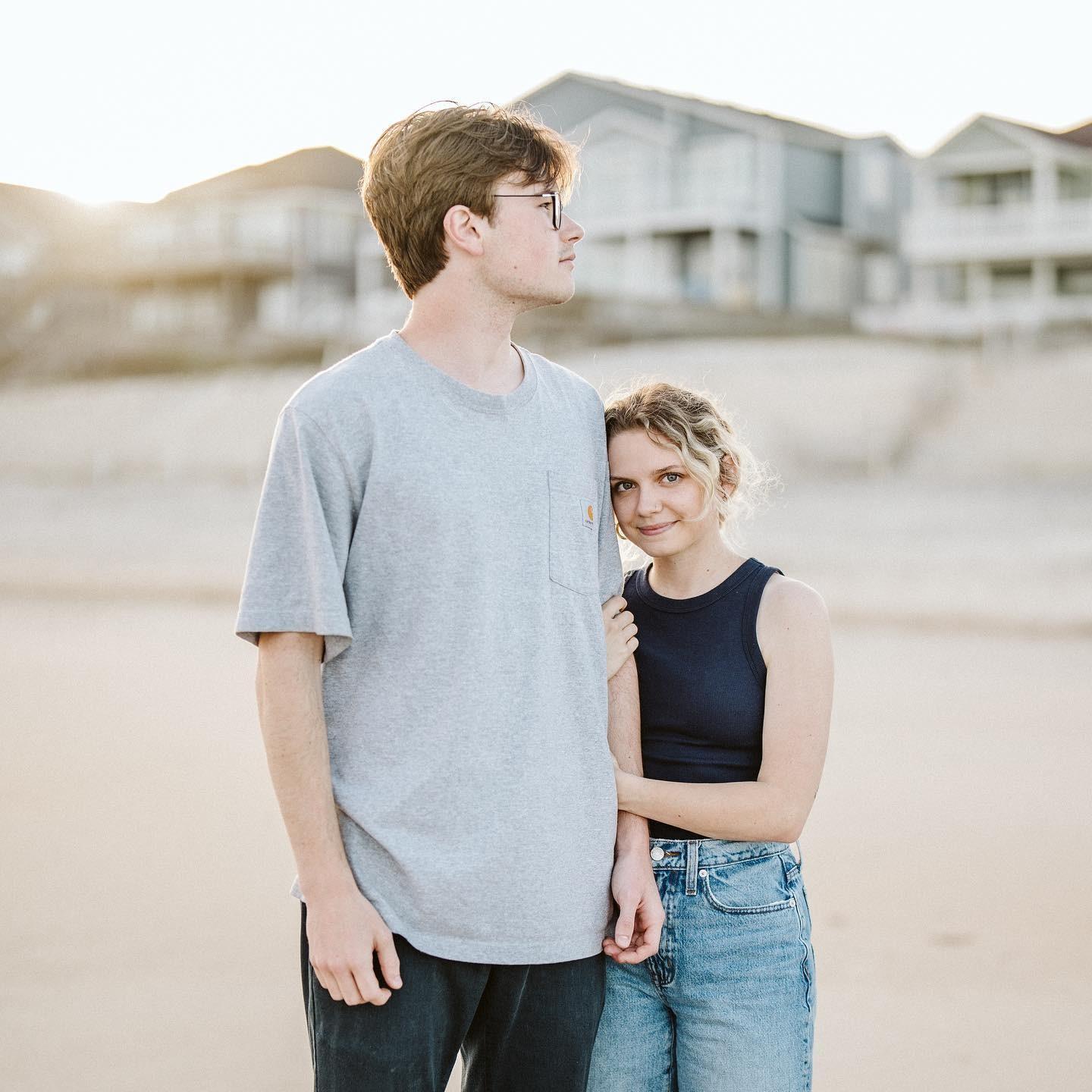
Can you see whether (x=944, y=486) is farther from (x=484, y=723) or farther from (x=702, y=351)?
(x=484, y=723)

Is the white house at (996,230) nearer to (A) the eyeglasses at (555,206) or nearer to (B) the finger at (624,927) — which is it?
(A) the eyeglasses at (555,206)

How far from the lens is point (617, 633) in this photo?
2.18 meters

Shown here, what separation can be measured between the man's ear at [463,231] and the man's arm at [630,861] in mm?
683

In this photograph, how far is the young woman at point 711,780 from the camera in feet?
6.96

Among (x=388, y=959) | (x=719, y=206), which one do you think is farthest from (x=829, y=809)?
(x=719, y=206)

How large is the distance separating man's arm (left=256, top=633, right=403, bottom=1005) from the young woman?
405mm

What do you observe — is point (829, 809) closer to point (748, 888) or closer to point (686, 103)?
point (748, 888)

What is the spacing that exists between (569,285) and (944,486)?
1548cm

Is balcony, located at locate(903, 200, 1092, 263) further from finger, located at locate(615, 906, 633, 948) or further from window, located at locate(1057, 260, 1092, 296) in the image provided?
finger, located at locate(615, 906, 633, 948)

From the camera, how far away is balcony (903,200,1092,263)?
26.5 meters

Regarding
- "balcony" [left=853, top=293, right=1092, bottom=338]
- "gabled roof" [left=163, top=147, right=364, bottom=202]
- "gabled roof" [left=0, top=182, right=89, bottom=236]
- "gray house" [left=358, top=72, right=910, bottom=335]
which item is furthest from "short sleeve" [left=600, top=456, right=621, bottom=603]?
"gabled roof" [left=0, top=182, right=89, bottom=236]

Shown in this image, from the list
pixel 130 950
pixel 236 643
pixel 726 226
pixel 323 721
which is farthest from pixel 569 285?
pixel 726 226

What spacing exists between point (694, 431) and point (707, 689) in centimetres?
42

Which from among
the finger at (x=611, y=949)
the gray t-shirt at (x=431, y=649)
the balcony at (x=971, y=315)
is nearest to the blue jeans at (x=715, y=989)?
the finger at (x=611, y=949)
